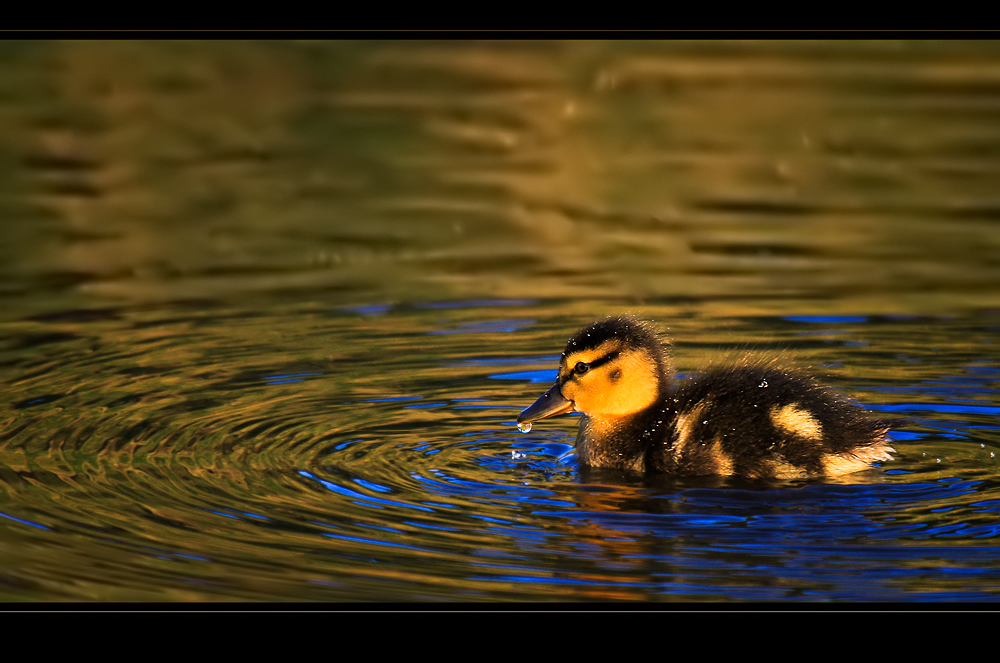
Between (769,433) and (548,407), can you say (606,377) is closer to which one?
(548,407)

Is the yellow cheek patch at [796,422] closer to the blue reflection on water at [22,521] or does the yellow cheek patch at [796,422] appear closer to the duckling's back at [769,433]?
the duckling's back at [769,433]

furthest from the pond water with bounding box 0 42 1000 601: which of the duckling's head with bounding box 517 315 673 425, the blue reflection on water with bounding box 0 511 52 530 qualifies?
the duckling's head with bounding box 517 315 673 425

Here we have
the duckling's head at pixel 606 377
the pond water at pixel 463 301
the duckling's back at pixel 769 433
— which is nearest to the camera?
the pond water at pixel 463 301

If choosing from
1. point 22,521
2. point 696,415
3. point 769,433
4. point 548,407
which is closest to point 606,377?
point 548,407

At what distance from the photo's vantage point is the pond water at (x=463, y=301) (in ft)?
15.6

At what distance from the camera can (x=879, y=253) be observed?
8758 millimetres

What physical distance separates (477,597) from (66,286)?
450cm

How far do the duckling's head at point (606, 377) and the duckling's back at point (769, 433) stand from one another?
0.19 metres

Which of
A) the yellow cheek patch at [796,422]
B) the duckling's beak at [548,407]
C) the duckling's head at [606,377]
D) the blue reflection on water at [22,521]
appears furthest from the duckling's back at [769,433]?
the blue reflection on water at [22,521]

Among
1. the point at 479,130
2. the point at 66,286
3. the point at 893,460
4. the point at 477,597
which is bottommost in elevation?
the point at 477,597

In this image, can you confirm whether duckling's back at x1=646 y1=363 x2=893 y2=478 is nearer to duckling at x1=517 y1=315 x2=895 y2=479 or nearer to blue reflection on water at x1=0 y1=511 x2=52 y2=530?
duckling at x1=517 y1=315 x2=895 y2=479

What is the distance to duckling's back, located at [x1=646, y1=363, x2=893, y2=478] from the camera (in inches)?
217

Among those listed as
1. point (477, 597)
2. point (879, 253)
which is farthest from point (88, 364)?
point (879, 253)

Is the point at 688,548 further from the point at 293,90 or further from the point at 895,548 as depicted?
the point at 293,90
